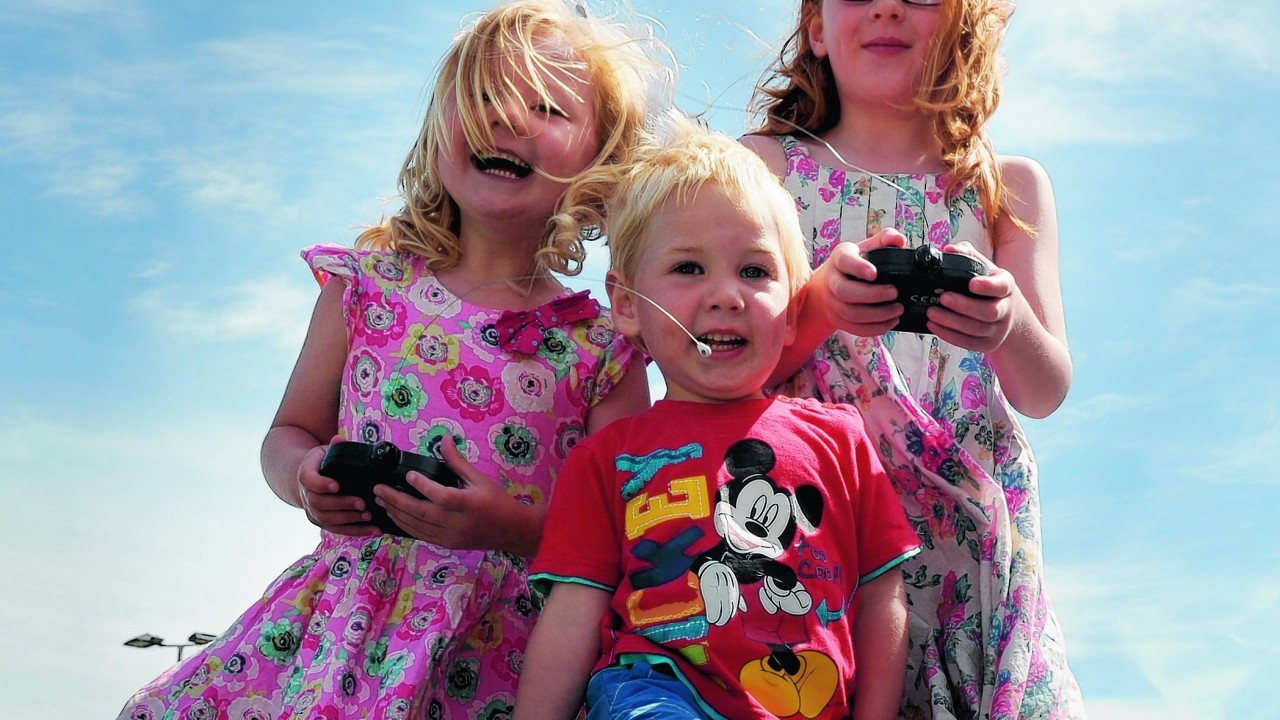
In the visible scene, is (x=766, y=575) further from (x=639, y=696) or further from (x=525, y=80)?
(x=525, y=80)

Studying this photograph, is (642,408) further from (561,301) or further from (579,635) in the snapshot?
(579,635)

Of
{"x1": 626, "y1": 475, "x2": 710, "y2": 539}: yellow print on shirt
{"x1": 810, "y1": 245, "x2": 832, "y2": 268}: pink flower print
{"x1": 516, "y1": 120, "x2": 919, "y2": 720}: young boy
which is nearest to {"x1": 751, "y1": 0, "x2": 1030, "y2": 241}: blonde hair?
{"x1": 810, "y1": 245, "x2": 832, "y2": 268}: pink flower print

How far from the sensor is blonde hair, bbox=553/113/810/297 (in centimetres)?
318

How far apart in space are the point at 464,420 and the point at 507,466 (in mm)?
170

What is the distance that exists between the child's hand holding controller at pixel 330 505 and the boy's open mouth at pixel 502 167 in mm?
986

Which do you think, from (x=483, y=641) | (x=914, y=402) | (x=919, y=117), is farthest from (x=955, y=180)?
(x=483, y=641)

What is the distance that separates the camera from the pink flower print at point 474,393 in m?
3.74

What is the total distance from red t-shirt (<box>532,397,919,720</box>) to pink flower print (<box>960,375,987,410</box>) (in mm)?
409

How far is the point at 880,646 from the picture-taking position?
2906 mm

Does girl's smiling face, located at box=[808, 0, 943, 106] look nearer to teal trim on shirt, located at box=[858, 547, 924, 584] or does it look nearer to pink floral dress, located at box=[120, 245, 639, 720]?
pink floral dress, located at box=[120, 245, 639, 720]

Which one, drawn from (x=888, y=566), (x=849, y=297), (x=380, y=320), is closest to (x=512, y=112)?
(x=380, y=320)

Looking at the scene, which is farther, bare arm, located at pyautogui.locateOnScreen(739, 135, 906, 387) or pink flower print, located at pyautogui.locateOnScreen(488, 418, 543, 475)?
pink flower print, located at pyautogui.locateOnScreen(488, 418, 543, 475)

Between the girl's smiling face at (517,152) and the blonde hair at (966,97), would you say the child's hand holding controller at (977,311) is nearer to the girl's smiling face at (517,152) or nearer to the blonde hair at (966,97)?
the blonde hair at (966,97)

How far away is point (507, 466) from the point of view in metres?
3.71
